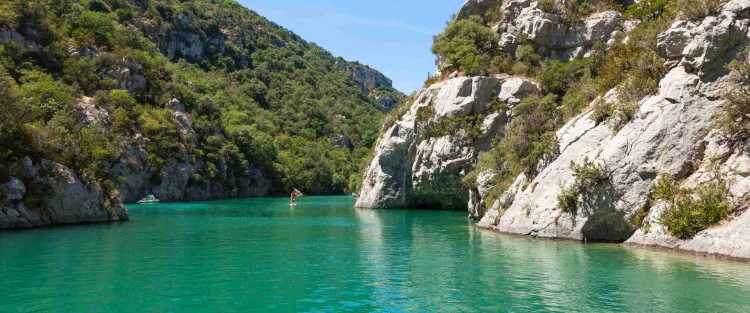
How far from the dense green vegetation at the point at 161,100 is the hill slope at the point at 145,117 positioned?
0.26 meters

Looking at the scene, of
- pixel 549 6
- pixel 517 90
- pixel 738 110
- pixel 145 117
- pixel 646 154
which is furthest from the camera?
pixel 145 117

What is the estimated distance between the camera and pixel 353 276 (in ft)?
72.7

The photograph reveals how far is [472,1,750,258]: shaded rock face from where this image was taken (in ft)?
92.9

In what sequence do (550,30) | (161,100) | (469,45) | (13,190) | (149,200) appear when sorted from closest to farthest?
(13,190)
(550,30)
(469,45)
(149,200)
(161,100)

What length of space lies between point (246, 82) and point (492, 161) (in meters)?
142

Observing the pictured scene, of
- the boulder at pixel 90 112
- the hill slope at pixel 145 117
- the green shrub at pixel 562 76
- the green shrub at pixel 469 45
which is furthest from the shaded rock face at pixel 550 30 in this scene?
the boulder at pixel 90 112

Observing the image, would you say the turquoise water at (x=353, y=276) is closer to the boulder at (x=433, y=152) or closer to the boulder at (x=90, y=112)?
the boulder at (x=433, y=152)

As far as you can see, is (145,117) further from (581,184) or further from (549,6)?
(581,184)

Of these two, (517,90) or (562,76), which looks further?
(517,90)

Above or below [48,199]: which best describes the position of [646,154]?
above

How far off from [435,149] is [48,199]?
3715 centimetres

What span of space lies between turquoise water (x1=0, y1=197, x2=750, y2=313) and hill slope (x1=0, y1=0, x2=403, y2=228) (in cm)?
1188

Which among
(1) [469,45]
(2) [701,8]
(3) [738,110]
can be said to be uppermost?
(1) [469,45]

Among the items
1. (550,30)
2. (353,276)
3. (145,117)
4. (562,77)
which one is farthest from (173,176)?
(353,276)
